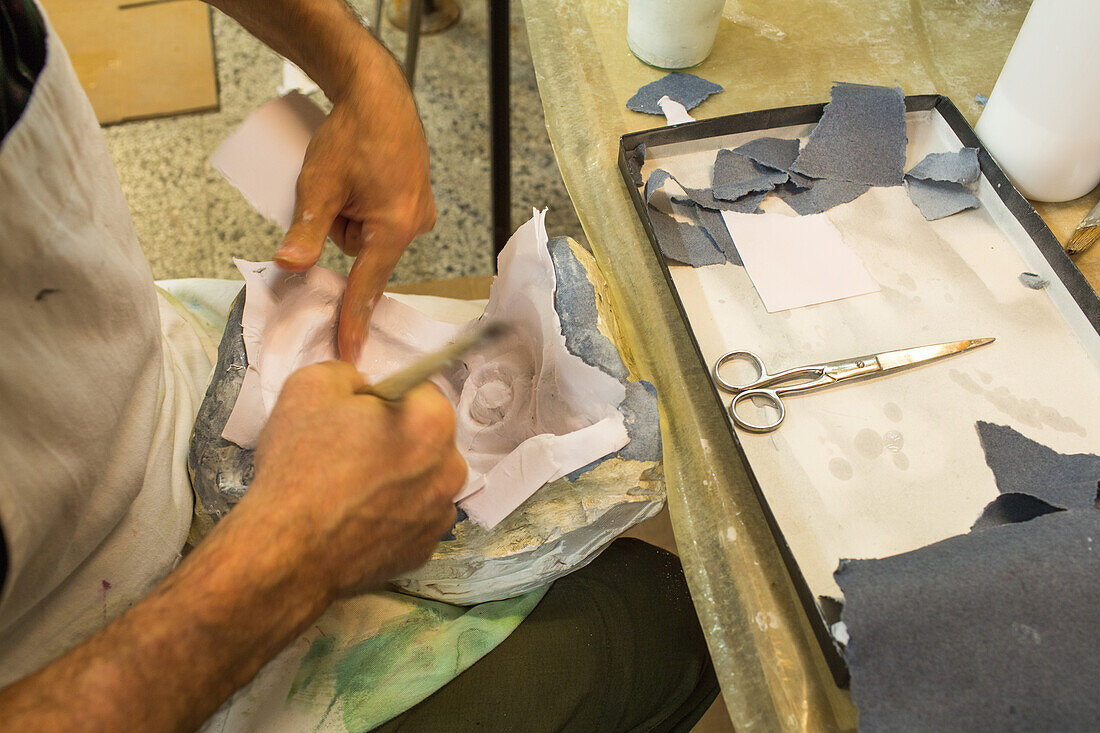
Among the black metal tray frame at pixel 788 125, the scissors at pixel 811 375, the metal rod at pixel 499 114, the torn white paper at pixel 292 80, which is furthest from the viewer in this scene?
the torn white paper at pixel 292 80

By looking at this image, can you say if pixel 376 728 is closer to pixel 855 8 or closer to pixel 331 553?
pixel 331 553

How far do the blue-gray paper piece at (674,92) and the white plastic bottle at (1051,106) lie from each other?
1.11 ft

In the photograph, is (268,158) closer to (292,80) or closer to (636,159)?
(636,159)

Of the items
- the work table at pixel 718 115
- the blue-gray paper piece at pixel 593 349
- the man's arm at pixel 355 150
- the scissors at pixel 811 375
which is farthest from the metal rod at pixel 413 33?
the scissors at pixel 811 375

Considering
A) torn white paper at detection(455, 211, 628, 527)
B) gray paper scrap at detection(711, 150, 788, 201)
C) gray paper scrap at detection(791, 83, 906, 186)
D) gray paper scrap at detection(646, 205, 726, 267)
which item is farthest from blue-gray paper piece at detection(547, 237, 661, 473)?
gray paper scrap at detection(791, 83, 906, 186)

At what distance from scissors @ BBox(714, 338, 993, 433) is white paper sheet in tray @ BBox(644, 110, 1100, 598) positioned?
0.05 ft

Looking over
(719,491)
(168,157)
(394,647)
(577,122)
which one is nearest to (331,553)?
(394,647)

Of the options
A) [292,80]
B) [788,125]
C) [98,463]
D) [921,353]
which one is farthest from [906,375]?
[292,80]

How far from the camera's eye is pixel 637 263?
864mm

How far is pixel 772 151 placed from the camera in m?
0.91

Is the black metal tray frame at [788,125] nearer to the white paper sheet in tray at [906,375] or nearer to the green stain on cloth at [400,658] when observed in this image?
the white paper sheet in tray at [906,375]

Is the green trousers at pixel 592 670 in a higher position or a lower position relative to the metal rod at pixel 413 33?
lower

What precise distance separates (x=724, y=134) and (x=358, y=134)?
0.44m

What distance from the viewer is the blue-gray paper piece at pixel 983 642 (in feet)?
1.68
